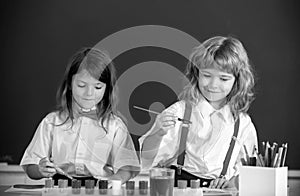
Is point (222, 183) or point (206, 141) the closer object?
point (222, 183)

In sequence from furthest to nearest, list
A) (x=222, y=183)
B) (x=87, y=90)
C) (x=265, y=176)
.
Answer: (x=87, y=90) → (x=222, y=183) → (x=265, y=176)

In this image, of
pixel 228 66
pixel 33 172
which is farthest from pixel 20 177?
pixel 228 66

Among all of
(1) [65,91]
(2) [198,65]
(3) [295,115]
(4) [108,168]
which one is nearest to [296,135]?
(3) [295,115]

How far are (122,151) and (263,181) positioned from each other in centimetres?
49

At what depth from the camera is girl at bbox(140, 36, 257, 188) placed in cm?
155

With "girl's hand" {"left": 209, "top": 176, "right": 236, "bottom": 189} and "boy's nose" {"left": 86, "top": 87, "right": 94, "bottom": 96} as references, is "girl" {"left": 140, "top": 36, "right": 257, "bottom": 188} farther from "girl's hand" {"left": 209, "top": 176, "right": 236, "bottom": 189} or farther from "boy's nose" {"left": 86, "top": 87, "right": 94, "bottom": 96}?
"boy's nose" {"left": 86, "top": 87, "right": 94, "bottom": 96}

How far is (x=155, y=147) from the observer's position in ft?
5.12

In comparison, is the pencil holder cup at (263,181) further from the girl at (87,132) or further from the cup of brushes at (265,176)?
the girl at (87,132)

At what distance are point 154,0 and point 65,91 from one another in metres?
0.39

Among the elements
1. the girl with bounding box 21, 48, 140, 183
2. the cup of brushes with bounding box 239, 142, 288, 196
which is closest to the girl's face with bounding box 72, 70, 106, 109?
the girl with bounding box 21, 48, 140, 183

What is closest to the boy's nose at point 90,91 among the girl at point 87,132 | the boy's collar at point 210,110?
the girl at point 87,132

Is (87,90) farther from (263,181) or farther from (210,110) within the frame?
(263,181)

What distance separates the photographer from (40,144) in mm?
1586

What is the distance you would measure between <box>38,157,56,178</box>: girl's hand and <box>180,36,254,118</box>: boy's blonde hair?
1.44 feet
